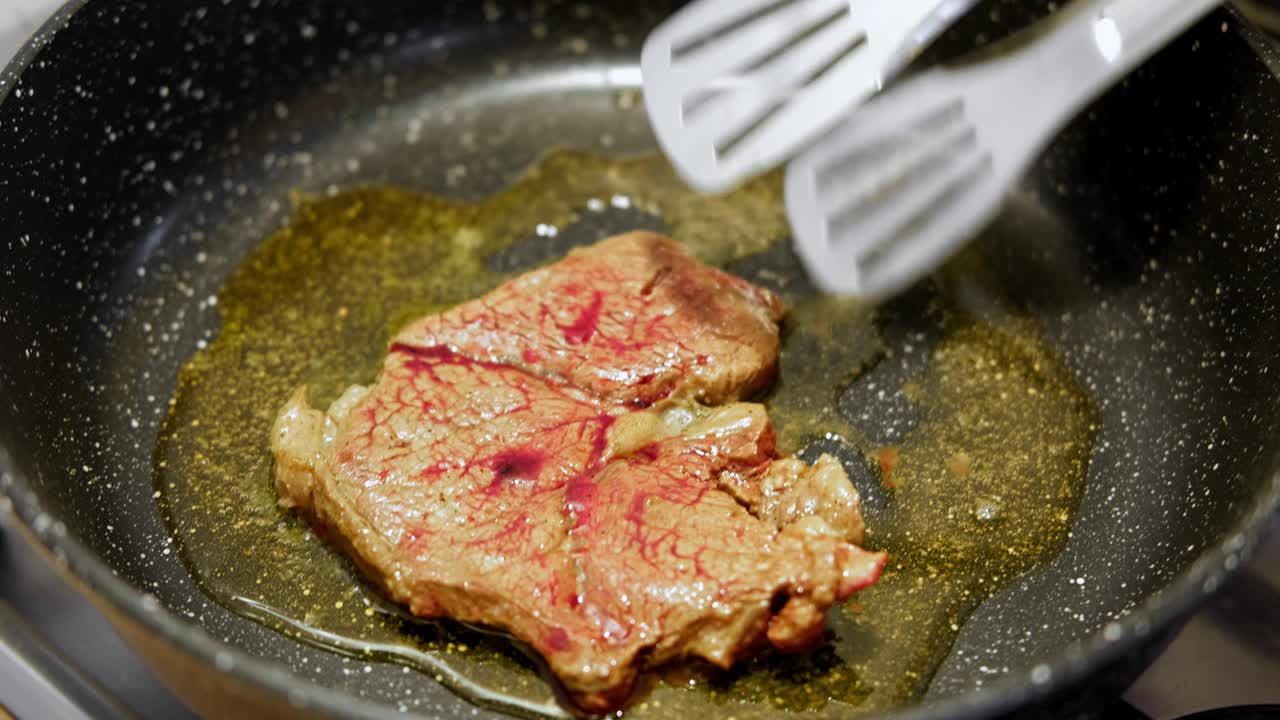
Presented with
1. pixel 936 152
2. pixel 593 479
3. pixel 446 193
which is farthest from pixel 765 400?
pixel 446 193

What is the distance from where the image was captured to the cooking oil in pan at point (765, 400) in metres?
1.74

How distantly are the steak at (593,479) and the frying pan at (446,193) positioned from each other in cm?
21

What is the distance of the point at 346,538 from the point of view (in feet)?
5.90

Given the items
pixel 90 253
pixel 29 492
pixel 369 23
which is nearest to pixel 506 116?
pixel 369 23

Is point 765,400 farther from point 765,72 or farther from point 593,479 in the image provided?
point 765,72

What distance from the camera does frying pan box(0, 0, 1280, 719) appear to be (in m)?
1.69

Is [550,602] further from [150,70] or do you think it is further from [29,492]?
[150,70]

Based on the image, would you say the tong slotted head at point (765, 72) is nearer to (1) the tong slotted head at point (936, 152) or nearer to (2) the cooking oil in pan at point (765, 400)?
(1) the tong slotted head at point (936, 152)

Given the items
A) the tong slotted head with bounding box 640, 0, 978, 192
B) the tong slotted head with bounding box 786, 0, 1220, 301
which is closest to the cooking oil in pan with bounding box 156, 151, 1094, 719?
the tong slotted head with bounding box 786, 0, 1220, 301

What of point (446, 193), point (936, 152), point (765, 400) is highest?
point (446, 193)

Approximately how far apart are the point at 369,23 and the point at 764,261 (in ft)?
3.66

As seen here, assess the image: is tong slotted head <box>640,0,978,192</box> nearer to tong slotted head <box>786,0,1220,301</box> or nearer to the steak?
tong slotted head <box>786,0,1220,301</box>

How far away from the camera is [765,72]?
215cm

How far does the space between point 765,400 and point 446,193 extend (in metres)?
0.91
